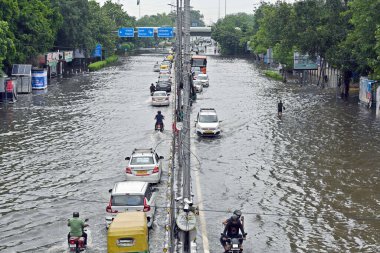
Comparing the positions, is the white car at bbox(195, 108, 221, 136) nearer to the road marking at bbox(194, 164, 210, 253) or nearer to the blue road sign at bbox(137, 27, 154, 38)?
the road marking at bbox(194, 164, 210, 253)

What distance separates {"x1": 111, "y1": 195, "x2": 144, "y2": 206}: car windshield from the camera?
21.4 m

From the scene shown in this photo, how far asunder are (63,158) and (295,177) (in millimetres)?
12372

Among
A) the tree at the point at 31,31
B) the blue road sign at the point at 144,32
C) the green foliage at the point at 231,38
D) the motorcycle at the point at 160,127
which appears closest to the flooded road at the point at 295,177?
the motorcycle at the point at 160,127

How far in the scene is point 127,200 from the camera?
21422 millimetres

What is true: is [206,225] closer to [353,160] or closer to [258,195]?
[258,195]

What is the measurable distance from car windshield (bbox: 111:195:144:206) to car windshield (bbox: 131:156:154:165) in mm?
6885

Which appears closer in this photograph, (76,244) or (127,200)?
(76,244)

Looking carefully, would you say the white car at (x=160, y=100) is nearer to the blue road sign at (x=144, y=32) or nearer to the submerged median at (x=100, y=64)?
the submerged median at (x=100, y=64)

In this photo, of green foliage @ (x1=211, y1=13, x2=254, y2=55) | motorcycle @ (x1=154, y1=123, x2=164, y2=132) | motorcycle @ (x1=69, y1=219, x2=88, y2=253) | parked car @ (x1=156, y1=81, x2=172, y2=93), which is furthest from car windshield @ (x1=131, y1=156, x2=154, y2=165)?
green foliage @ (x1=211, y1=13, x2=254, y2=55)

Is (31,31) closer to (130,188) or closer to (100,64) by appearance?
(100,64)

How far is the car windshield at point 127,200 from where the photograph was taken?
2139cm

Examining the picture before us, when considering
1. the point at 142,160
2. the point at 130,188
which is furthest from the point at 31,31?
the point at 130,188

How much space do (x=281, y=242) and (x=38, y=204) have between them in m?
10.0

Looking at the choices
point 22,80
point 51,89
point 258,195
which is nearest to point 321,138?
point 258,195
